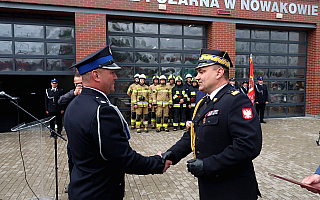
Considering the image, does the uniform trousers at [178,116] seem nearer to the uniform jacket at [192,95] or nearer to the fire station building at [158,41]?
the uniform jacket at [192,95]

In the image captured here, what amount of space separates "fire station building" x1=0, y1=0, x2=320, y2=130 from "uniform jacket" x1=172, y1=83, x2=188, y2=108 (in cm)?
164

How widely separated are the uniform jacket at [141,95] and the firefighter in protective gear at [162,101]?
1.05ft

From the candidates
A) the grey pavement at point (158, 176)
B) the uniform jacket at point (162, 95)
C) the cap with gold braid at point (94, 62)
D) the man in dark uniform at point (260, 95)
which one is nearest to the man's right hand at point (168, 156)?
the cap with gold braid at point (94, 62)

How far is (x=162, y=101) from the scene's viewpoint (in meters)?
9.60

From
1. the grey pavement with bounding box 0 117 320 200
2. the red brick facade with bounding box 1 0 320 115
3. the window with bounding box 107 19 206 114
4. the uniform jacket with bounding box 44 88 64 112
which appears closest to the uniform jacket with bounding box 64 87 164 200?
the grey pavement with bounding box 0 117 320 200

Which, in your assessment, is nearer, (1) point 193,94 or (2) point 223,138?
(2) point 223,138

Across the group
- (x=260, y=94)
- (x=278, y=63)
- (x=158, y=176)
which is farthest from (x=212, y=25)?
(x=158, y=176)

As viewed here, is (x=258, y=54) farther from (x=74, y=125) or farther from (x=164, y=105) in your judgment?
(x=74, y=125)

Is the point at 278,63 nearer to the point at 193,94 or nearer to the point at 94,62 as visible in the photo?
the point at 193,94

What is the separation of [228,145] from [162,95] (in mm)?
7617

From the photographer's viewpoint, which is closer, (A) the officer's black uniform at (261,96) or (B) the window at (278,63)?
(A) the officer's black uniform at (261,96)

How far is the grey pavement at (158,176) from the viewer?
4051 millimetres

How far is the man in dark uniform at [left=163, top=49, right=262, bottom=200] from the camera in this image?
189cm

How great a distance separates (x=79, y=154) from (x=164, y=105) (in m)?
7.81
